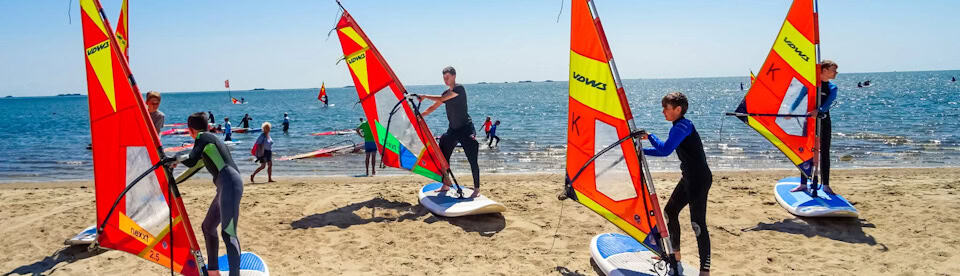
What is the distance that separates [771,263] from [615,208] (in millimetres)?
1768

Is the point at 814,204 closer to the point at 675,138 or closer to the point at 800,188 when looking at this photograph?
the point at 800,188

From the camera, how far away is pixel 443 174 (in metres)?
7.75

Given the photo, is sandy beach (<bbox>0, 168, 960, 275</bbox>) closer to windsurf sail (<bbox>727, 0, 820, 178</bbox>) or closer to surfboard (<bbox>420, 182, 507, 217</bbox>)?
surfboard (<bbox>420, 182, 507, 217</bbox>)

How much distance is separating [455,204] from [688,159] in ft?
11.5

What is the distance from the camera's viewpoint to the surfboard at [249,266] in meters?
4.75

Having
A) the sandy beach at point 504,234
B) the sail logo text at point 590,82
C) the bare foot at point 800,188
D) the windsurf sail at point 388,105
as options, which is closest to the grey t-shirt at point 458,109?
the windsurf sail at point 388,105

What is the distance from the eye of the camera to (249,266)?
4902 mm

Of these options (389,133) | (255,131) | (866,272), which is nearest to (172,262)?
(389,133)

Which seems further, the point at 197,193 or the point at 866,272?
the point at 197,193

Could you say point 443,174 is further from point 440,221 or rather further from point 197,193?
point 197,193

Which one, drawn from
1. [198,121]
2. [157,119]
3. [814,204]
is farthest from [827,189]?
[157,119]

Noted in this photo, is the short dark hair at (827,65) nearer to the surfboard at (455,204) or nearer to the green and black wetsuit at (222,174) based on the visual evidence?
the surfboard at (455,204)

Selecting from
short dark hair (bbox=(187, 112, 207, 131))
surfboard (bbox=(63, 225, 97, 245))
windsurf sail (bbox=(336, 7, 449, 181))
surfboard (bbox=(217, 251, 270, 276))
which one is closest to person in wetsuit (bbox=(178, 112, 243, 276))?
short dark hair (bbox=(187, 112, 207, 131))

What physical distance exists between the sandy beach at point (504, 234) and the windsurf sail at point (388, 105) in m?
0.66
